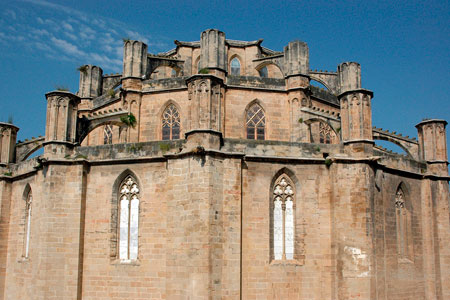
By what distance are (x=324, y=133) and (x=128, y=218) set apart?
42.9ft

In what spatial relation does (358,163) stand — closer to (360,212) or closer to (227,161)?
(360,212)

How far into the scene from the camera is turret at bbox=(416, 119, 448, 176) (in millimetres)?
24516

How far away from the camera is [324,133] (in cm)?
2822

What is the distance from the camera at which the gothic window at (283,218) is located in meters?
19.6

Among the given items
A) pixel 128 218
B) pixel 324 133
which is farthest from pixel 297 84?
pixel 128 218

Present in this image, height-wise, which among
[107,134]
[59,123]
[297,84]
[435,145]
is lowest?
[435,145]

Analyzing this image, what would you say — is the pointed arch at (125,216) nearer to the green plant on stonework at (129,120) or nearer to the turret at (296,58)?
the green plant on stonework at (129,120)

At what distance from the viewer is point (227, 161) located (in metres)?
18.9

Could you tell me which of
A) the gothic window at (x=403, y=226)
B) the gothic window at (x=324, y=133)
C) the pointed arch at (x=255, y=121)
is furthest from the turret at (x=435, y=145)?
the pointed arch at (x=255, y=121)

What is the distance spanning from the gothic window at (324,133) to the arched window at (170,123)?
26.7 feet

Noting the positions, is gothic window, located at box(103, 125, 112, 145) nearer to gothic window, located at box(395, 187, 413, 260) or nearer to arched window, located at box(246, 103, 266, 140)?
arched window, located at box(246, 103, 266, 140)

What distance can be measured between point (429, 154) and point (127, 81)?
16.1 meters

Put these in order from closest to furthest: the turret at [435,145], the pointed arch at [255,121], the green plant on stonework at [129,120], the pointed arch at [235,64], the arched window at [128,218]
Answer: the arched window at [128,218] < the turret at [435,145] < the green plant on stonework at [129,120] < the pointed arch at [255,121] < the pointed arch at [235,64]

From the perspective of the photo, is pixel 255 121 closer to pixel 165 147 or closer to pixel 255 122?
pixel 255 122
